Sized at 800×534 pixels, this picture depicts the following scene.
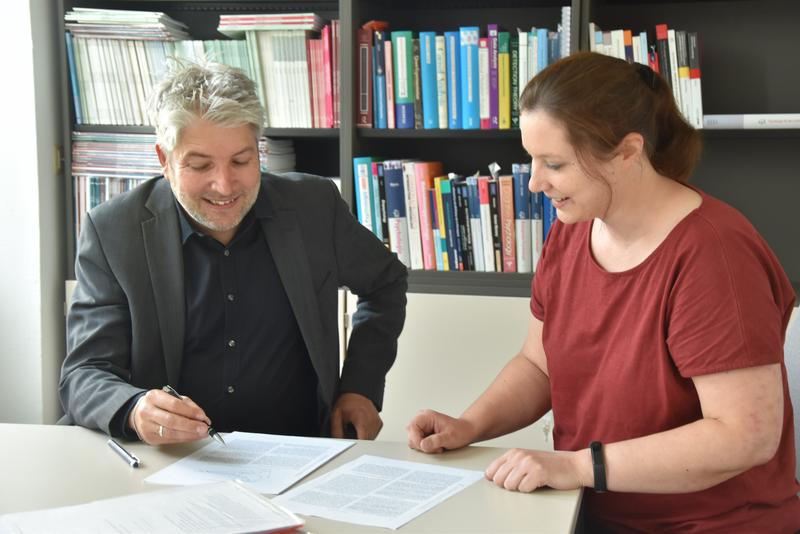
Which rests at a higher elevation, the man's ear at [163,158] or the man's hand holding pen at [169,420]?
the man's ear at [163,158]

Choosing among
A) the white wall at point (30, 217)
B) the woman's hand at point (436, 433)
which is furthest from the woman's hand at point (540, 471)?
the white wall at point (30, 217)

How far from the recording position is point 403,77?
275 cm

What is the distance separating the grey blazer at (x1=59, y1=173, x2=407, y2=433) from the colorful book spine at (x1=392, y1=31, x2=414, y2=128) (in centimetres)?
82

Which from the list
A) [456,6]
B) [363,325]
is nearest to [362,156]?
[456,6]

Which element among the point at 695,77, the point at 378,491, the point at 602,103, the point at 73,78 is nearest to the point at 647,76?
the point at 602,103

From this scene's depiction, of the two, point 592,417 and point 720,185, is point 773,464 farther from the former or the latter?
point 720,185

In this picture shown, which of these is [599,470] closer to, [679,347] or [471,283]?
[679,347]

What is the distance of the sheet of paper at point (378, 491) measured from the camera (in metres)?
1.22

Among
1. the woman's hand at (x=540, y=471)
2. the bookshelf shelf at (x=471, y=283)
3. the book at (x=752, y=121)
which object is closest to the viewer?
the woman's hand at (x=540, y=471)

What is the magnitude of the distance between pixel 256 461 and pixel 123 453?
0.21 m

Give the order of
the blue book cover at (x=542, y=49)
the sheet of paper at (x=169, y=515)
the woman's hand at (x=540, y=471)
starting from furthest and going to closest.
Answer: the blue book cover at (x=542, y=49) < the woman's hand at (x=540, y=471) < the sheet of paper at (x=169, y=515)

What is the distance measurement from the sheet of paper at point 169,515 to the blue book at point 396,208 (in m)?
1.62

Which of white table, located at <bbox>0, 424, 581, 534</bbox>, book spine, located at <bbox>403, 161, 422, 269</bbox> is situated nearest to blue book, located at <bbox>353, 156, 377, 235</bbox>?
book spine, located at <bbox>403, 161, 422, 269</bbox>

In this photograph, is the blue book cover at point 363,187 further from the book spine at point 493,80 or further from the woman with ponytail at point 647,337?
the woman with ponytail at point 647,337
